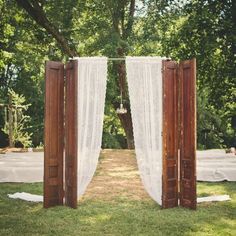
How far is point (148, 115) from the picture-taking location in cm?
575

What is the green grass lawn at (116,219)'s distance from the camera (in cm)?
459

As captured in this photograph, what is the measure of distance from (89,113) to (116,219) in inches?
59.3

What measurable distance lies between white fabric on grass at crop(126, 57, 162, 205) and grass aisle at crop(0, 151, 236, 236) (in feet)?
1.53

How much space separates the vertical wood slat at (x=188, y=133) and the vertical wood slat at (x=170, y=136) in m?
0.08

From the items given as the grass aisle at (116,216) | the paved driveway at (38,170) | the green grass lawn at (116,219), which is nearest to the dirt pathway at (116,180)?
the grass aisle at (116,216)

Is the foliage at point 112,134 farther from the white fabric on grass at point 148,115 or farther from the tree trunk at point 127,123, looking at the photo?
the white fabric on grass at point 148,115

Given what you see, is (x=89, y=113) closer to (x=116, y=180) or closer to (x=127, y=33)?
(x=116, y=180)

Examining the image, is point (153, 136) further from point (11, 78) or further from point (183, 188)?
point (11, 78)

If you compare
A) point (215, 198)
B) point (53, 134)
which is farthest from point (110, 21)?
point (215, 198)

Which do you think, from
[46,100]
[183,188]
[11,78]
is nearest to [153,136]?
[183,188]

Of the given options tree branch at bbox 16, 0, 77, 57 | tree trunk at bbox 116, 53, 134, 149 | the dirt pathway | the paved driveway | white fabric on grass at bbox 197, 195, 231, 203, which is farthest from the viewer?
tree trunk at bbox 116, 53, 134, 149

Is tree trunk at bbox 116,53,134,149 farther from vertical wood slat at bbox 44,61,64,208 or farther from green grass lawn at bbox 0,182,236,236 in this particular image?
green grass lawn at bbox 0,182,236,236

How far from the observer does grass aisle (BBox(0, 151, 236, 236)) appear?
4609mm

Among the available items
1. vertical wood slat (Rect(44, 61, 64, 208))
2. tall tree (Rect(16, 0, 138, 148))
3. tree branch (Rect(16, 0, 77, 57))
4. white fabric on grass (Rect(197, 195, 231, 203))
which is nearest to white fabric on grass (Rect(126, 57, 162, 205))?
white fabric on grass (Rect(197, 195, 231, 203))
